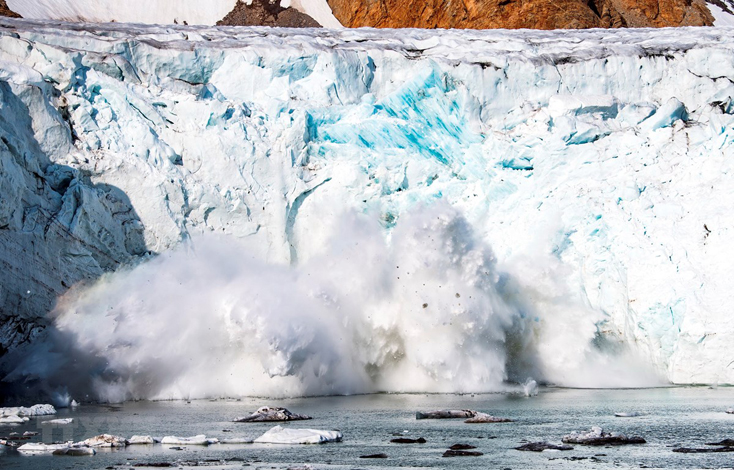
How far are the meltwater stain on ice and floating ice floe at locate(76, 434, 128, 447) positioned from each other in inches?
215

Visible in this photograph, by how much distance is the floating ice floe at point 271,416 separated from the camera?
49.1 feet

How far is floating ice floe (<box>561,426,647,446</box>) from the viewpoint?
40.5ft

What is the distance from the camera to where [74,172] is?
1945 centimetres

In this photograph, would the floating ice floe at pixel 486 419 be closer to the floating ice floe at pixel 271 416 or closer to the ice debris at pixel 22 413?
the floating ice floe at pixel 271 416

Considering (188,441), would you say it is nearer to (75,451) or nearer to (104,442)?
(104,442)

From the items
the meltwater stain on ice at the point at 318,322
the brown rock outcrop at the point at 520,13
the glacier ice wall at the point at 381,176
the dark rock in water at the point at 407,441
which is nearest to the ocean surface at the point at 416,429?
the dark rock in water at the point at 407,441

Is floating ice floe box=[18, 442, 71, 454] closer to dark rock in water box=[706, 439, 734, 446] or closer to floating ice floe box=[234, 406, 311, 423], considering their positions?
floating ice floe box=[234, 406, 311, 423]

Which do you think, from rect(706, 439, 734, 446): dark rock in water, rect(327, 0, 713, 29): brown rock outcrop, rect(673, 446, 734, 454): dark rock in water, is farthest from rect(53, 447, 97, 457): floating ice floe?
rect(327, 0, 713, 29): brown rock outcrop

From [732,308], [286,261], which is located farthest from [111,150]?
[732,308]

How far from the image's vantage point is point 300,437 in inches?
511

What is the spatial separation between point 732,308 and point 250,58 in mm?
11279

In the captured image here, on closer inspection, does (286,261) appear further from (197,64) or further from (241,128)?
(197,64)

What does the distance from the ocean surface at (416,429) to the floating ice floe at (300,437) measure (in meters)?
0.20

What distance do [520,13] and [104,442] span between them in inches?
941
